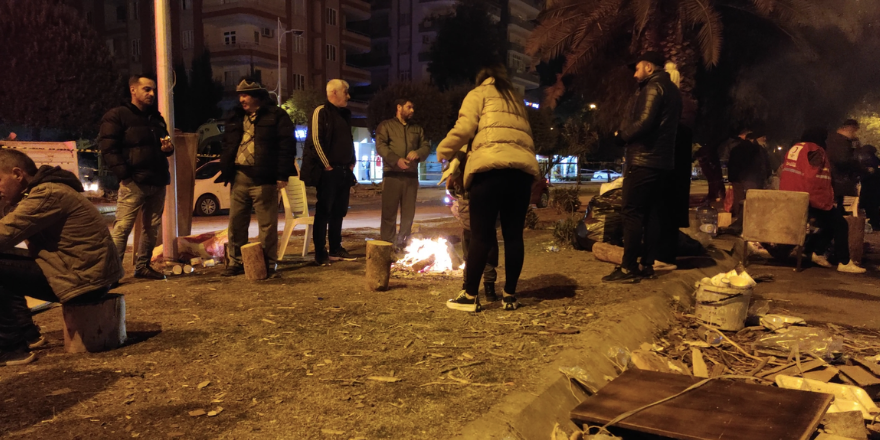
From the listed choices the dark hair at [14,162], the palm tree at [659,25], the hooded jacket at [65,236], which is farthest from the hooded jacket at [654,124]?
the palm tree at [659,25]

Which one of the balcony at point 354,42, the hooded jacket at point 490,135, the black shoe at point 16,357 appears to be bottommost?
the black shoe at point 16,357

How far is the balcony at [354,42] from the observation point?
52.6 metres

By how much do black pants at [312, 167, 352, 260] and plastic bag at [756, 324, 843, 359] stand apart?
4.61m

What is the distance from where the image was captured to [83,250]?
416cm

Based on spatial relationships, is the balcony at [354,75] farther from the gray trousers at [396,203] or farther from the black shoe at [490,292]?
the black shoe at [490,292]

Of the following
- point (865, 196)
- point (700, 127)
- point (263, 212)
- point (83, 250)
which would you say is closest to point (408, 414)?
point (83, 250)

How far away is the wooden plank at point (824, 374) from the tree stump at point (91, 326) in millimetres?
4874

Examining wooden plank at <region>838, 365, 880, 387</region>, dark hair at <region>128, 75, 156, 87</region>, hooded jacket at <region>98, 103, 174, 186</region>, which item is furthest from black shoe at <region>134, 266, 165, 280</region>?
wooden plank at <region>838, 365, 880, 387</region>

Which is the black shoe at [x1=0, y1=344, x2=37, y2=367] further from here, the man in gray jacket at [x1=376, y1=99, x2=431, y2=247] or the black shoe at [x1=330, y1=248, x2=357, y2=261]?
the man in gray jacket at [x1=376, y1=99, x2=431, y2=247]

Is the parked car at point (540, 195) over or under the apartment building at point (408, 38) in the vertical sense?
under

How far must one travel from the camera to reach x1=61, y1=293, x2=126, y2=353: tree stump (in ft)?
13.5

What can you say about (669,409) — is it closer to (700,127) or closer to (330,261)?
(330,261)

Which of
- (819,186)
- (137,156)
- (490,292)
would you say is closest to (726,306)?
(490,292)

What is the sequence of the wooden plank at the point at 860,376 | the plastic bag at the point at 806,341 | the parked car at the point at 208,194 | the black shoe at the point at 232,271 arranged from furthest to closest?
the parked car at the point at 208,194, the black shoe at the point at 232,271, the plastic bag at the point at 806,341, the wooden plank at the point at 860,376
